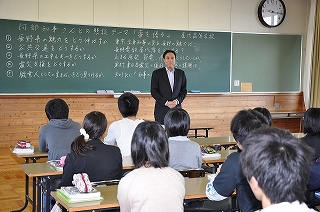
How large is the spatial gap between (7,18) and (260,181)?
6.40 metres

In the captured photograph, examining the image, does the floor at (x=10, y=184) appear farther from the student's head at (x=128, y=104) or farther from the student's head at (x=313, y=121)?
the student's head at (x=313, y=121)

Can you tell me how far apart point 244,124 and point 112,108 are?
5492 millimetres

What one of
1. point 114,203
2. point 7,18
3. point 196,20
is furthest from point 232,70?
point 114,203

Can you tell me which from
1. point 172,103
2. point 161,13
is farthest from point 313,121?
point 161,13

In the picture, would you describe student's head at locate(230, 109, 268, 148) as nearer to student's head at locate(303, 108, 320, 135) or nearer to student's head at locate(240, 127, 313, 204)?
student's head at locate(240, 127, 313, 204)

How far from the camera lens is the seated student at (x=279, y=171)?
4.22 ft

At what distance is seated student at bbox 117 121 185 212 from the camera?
2172 millimetres

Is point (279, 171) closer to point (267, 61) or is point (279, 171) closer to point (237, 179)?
point (237, 179)

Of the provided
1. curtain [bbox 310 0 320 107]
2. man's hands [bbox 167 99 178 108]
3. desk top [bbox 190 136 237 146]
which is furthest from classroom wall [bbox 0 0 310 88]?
desk top [bbox 190 136 237 146]

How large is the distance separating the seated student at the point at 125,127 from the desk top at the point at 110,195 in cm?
123

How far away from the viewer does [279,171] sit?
1.28 meters

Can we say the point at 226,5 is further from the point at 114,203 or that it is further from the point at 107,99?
the point at 114,203

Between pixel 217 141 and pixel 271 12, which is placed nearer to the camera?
pixel 217 141

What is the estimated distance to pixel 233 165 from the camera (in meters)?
2.39
